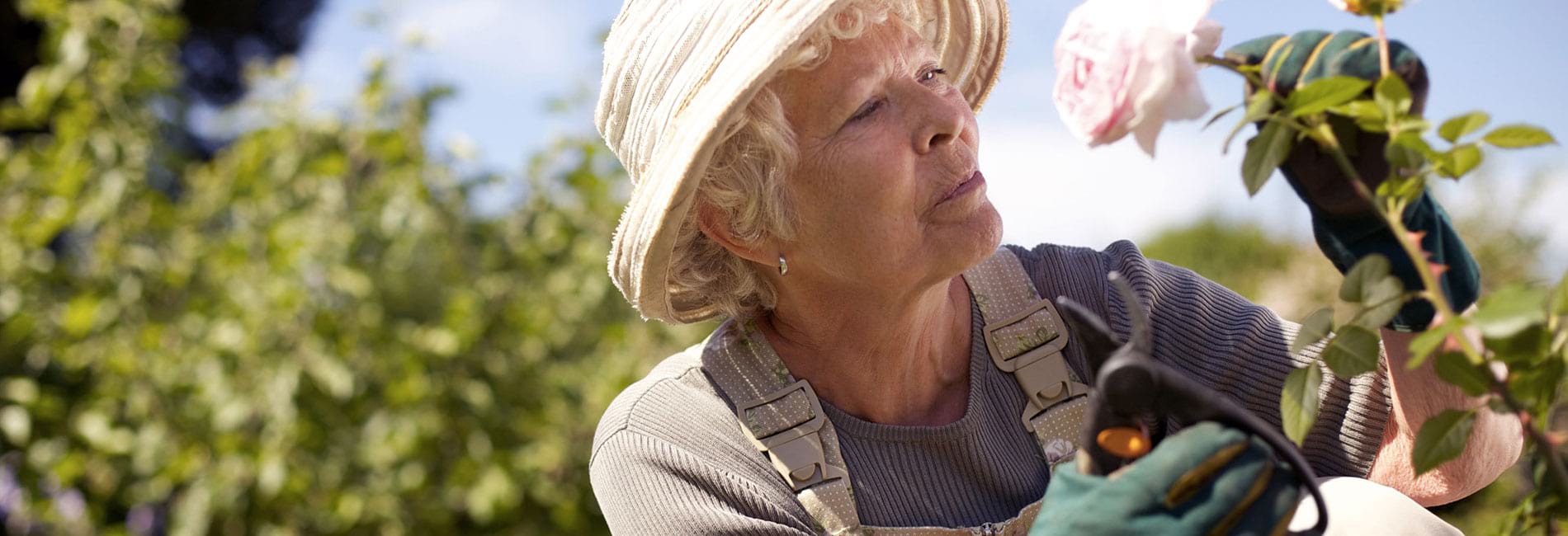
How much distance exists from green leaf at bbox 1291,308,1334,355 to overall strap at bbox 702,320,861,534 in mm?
889

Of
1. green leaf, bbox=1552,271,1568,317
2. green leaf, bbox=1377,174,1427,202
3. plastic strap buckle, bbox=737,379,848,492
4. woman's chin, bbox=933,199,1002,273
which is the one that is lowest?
plastic strap buckle, bbox=737,379,848,492

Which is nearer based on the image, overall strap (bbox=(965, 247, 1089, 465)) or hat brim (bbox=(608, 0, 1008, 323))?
hat brim (bbox=(608, 0, 1008, 323))

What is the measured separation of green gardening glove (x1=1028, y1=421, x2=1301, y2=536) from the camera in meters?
1.16

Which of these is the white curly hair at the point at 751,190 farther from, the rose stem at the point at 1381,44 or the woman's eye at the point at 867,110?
the rose stem at the point at 1381,44

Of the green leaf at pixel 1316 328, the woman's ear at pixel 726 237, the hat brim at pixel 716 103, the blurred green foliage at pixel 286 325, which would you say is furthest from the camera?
the blurred green foliage at pixel 286 325

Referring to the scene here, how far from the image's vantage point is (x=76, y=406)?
14.2ft

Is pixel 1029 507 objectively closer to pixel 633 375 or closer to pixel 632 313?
pixel 633 375

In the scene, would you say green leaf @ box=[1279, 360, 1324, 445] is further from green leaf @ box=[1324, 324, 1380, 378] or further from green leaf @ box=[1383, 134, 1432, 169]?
green leaf @ box=[1383, 134, 1432, 169]

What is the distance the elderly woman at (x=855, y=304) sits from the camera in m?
1.89

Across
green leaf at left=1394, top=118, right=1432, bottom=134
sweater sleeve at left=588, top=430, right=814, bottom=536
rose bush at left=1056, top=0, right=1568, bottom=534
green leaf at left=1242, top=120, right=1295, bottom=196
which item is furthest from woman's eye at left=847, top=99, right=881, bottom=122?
green leaf at left=1394, top=118, right=1432, bottom=134

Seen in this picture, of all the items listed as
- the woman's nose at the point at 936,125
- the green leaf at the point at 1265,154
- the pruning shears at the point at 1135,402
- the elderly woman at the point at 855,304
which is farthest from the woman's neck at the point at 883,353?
the green leaf at the point at 1265,154

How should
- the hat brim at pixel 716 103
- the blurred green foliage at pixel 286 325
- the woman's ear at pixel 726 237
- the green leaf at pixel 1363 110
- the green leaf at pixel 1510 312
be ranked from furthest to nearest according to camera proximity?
the blurred green foliage at pixel 286 325 → the woman's ear at pixel 726 237 → the hat brim at pixel 716 103 → the green leaf at pixel 1363 110 → the green leaf at pixel 1510 312

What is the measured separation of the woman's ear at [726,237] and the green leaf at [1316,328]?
3.40ft

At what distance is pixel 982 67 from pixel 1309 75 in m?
1.21
